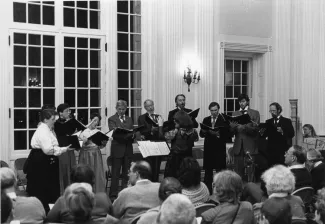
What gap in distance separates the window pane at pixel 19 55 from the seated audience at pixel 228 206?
551 centimetres

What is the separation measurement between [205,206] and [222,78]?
629 centimetres

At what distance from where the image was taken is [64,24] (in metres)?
8.30

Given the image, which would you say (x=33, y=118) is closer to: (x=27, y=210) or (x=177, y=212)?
(x=27, y=210)

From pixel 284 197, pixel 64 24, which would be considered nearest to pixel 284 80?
pixel 64 24

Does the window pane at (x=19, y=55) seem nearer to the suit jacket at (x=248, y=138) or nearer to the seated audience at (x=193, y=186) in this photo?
the suit jacket at (x=248, y=138)

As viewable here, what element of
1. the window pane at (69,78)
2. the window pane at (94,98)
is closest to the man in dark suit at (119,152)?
the window pane at (94,98)

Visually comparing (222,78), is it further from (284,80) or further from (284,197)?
(284,197)

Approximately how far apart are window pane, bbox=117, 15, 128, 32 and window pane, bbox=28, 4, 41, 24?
1491 mm

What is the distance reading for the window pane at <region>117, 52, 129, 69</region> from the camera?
8781 millimetres

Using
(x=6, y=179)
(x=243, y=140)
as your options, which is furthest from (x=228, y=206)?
(x=243, y=140)

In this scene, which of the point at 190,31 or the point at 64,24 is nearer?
the point at 64,24

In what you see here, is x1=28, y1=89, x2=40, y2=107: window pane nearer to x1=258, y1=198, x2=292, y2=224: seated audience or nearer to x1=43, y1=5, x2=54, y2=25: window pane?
x1=43, y1=5, x2=54, y2=25: window pane

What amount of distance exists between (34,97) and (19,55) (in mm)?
760

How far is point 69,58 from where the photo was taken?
27.4 ft
